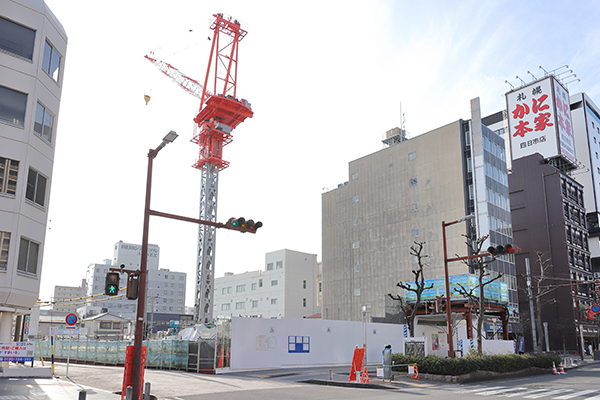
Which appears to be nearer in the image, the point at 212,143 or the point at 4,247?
the point at 4,247

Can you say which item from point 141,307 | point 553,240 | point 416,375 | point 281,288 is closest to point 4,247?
point 141,307

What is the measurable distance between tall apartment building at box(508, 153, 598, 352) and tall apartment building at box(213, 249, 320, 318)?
36314 millimetres

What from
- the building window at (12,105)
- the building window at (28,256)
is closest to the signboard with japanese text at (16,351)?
the building window at (28,256)

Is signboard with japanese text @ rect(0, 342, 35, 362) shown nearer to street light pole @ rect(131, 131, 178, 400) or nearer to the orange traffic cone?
street light pole @ rect(131, 131, 178, 400)

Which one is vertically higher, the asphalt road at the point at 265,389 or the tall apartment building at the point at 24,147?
the tall apartment building at the point at 24,147

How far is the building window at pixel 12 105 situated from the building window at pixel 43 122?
0.78m

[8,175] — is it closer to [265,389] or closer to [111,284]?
[111,284]

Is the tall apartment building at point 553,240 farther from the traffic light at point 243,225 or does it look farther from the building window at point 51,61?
the building window at point 51,61

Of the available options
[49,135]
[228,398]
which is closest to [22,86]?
[49,135]

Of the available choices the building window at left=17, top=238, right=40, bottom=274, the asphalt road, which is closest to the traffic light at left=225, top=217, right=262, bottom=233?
the asphalt road

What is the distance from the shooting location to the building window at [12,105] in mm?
23500

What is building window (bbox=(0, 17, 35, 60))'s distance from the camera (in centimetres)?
2395

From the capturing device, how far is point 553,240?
257 ft

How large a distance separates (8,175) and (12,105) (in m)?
3.47
